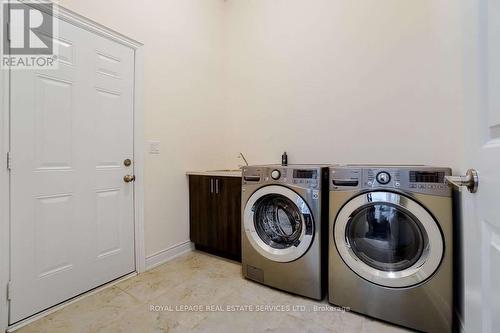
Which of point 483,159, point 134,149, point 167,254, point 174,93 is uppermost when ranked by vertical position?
point 174,93

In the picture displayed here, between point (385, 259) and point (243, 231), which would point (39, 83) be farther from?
point (385, 259)

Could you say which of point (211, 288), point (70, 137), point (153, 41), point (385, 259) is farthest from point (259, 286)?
point (153, 41)

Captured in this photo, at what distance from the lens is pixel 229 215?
7.29 ft

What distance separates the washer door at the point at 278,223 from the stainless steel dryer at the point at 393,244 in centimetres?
19

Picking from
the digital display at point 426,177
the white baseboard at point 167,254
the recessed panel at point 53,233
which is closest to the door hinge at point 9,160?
the recessed panel at point 53,233

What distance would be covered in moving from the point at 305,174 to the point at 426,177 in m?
0.68

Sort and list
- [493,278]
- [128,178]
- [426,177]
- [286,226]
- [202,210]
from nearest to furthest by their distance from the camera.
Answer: [493,278] < [426,177] < [286,226] < [128,178] < [202,210]

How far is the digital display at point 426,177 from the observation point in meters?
1.30

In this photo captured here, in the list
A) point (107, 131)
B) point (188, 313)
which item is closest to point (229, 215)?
point (188, 313)

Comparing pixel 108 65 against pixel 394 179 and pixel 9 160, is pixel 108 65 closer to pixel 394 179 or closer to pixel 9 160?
pixel 9 160

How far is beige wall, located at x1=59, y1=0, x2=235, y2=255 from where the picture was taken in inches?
83.3

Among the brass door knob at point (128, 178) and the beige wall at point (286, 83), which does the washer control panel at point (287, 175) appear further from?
the brass door knob at point (128, 178)

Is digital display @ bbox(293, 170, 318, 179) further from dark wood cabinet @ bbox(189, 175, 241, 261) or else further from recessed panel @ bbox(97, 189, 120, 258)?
recessed panel @ bbox(97, 189, 120, 258)

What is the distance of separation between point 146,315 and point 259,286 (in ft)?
2.64
